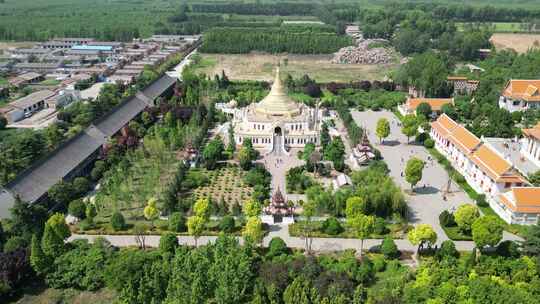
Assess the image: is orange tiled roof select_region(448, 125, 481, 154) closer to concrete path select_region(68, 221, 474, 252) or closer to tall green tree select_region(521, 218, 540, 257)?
concrete path select_region(68, 221, 474, 252)

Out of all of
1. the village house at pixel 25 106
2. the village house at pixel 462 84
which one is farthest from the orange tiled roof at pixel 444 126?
the village house at pixel 25 106

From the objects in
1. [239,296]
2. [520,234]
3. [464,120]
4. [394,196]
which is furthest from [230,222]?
[464,120]

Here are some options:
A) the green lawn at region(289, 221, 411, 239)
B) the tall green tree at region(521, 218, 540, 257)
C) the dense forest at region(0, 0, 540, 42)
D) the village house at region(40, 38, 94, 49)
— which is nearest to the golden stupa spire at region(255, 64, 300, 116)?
the green lawn at region(289, 221, 411, 239)

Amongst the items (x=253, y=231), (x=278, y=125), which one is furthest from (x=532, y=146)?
(x=253, y=231)

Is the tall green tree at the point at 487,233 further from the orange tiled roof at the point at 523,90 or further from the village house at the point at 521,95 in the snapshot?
the orange tiled roof at the point at 523,90

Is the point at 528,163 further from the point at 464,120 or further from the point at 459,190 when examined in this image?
the point at 464,120

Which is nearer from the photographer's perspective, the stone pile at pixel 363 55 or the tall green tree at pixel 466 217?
the tall green tree at pixel 466 217
